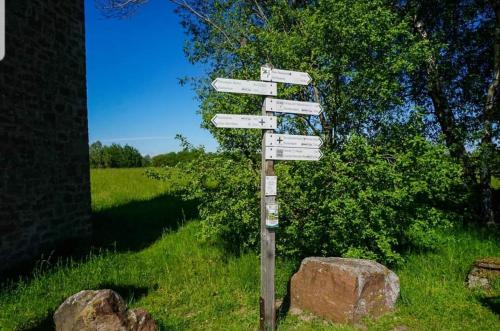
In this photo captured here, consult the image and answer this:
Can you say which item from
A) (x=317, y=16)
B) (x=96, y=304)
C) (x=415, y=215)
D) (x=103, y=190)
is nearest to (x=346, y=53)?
(x=317, y=16)

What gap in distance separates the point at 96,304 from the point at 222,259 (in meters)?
3.89

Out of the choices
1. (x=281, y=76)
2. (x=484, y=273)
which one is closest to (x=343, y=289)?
(x=484, y=273)

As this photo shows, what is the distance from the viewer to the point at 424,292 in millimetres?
5715

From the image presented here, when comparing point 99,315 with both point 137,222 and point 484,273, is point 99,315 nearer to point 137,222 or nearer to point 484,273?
point 484,273

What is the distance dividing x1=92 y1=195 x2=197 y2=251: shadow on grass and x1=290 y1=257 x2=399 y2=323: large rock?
4.58 m

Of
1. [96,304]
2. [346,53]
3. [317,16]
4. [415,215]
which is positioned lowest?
[96,304]

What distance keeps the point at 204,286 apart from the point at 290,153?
9.39ft

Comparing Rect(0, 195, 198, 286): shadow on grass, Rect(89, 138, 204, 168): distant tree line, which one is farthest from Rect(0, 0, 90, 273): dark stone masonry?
Rect(89, 138, 204, 168): distant tree line

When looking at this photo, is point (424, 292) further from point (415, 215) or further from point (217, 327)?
point (217, 327)

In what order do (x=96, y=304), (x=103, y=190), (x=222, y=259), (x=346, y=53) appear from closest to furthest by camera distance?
(x=96, y=304)
(x=346, y=53)
(x=222, y=259)
(x=103, y=190)

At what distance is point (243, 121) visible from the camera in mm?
4684

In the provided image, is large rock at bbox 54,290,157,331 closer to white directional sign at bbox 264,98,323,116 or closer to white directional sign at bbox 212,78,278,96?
white directional sign at bbox 212,78,278,96

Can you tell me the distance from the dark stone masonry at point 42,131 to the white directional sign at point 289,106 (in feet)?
16.5

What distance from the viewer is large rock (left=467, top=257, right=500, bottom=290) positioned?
582 centimetres
